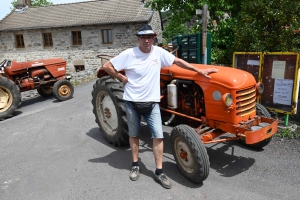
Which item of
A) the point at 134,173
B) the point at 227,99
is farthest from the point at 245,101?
the point at 134,173

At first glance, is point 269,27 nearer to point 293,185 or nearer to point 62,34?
point 293,185

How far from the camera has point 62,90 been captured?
27.0 feet

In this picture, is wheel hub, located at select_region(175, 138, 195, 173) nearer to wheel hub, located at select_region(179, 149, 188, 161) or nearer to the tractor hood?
wheel hub, located at select_region(179, 149, 188, 161)

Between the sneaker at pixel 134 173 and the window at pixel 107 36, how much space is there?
15.7 metres

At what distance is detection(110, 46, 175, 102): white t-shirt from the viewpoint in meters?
3.04

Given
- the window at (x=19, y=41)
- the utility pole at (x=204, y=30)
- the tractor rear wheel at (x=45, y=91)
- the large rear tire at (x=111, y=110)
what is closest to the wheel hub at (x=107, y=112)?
the large rear tire at (x=111, y=110)

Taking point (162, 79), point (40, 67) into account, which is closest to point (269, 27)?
point (162, 79)

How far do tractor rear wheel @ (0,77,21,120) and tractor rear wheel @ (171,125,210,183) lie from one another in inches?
204

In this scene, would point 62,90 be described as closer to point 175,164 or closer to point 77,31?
point 175,164

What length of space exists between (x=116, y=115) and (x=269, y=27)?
426 cm

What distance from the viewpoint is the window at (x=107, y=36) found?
18.1 m

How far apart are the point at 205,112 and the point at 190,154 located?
64cm

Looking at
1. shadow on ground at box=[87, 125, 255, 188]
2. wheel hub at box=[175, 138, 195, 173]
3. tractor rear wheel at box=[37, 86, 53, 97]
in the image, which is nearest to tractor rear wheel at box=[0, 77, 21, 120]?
tractor rear wheel at box=[37, 86, 53, 97]

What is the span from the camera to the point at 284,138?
4.39 metres
